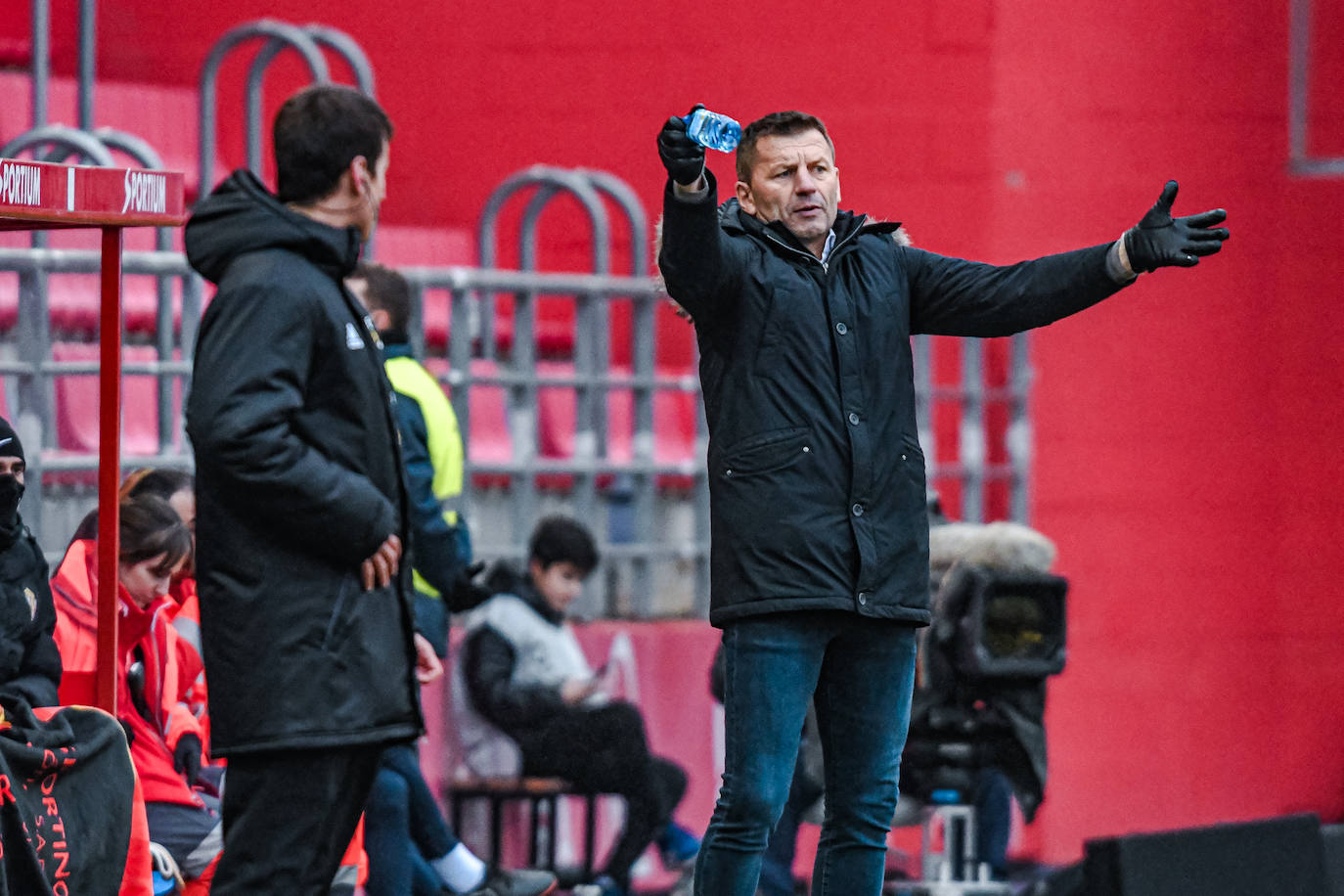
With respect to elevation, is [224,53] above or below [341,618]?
above

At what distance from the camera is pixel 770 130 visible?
4.09m

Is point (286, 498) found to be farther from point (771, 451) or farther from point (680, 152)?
point (771, 451)

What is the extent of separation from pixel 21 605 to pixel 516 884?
6.18 feet

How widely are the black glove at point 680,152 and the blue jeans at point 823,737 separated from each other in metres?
0.71

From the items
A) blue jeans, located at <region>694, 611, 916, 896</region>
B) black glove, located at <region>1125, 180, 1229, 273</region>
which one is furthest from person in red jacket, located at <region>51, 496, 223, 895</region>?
black glove, located at <region>1125, 180, 1229, 273</region>

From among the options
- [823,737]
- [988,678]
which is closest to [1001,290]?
[823,737]

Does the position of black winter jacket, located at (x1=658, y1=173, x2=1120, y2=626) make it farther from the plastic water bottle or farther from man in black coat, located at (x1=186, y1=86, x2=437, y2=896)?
man in black coat, located at (x1=186, y1=86, x2=437, y2=896)

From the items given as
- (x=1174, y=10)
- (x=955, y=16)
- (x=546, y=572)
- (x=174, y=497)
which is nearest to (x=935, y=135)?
(x=955, y=16)

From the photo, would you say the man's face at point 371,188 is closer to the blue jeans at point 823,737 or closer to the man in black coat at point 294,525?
the man in black coat at point 294,525

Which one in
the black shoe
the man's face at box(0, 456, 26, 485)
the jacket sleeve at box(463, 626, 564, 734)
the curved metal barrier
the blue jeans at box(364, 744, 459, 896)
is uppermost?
the curved metal barrier

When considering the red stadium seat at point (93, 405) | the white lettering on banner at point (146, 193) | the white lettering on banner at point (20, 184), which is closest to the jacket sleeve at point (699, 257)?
the white lettering on banner at point (146, 193)

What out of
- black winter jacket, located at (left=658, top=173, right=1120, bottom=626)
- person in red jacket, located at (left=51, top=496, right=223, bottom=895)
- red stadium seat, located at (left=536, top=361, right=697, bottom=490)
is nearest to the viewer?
black winter jacket, located at (left=658, top=173, right=1120, bottom=626)

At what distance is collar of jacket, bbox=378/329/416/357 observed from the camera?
544cm

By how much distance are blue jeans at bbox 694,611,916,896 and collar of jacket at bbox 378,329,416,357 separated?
171 centimetres
